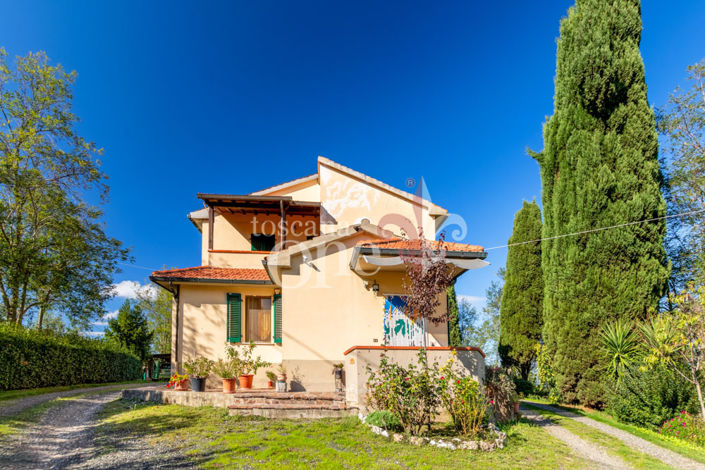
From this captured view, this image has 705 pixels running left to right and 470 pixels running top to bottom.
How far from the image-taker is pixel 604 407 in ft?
41.0

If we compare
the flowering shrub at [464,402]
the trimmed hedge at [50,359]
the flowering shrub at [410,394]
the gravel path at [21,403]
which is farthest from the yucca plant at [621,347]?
the trimmed hedge at [50,359]

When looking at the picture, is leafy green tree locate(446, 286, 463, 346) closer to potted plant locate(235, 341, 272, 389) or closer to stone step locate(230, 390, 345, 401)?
potted plant locate(235, 341, 272, 389)

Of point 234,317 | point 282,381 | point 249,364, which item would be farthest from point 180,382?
point 282,381

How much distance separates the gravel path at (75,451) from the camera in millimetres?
6180

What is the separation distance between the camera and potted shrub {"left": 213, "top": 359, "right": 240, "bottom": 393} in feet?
36.4

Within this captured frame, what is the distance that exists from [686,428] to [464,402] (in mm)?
6177

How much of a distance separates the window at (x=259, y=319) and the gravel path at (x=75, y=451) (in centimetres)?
547

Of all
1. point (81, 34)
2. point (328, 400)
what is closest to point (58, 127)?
point (81, 34)

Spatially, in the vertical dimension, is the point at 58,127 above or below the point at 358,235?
above

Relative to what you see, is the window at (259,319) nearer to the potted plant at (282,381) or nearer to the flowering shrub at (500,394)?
the potted plant at (282,381)

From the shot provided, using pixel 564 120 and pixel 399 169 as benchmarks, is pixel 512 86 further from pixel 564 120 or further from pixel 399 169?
pixel 399 169

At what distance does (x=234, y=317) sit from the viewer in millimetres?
13641

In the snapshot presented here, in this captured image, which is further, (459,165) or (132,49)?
(459,165)

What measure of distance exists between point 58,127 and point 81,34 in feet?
16.7
